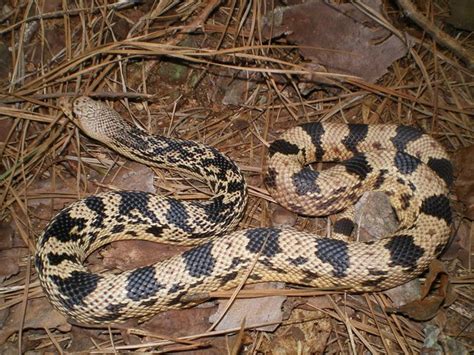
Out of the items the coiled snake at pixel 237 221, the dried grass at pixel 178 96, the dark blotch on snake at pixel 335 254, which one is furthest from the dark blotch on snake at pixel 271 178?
the dark blotch on snake at pixel 335 254

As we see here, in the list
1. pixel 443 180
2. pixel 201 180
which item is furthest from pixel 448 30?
pixel 201 180

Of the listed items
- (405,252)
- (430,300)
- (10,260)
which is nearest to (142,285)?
(10,260)

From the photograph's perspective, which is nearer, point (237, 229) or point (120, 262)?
point (120, 262)

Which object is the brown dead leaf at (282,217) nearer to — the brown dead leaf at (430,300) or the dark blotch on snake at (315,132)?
the dark blotch on snake at (315,132)

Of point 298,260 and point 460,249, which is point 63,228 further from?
point 460,249

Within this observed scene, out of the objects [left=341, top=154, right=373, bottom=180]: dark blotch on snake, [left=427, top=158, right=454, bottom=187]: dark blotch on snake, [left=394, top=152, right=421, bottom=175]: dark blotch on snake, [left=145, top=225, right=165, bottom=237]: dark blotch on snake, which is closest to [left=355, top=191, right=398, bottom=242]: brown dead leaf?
[left=341, top=154, right=373, bottom=180]: dark blotch on snake

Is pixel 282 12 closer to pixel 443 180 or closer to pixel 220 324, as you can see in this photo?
pixel 443 180
